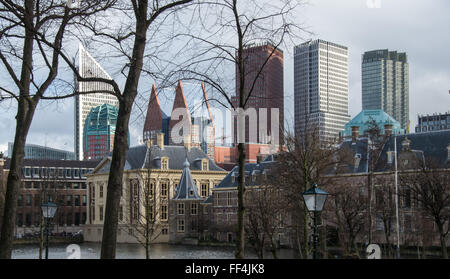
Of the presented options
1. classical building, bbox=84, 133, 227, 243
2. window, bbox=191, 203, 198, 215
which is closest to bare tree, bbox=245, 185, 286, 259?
window, bbox=191, 203, 198, 215

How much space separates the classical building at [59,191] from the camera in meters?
104

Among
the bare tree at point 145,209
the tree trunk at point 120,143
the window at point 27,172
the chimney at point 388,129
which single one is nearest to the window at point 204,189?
the bare tree at point 145,209

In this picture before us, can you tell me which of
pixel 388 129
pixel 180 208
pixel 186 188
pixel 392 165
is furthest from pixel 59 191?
pixel 392 165

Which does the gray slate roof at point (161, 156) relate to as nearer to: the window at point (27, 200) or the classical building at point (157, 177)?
the classical building at point (157, 177)

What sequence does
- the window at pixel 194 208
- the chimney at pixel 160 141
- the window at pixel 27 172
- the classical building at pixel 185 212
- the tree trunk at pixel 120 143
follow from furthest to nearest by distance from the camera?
the window at pixel 27 172, the chimney at pixel 160 141, the window at pixel 194 208, the classical building at pixel 185 212, the tree trunk at pixel 120 143

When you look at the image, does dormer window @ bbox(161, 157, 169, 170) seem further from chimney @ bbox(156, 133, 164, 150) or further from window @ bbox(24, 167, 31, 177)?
window @ bbox(24, 167, 31, 177)

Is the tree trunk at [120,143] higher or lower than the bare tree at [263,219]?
higher

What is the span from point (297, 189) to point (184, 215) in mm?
49924

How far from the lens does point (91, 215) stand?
325 feet

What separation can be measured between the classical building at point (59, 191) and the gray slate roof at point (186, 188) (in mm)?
21855

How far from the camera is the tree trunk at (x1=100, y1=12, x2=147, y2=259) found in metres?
12.1

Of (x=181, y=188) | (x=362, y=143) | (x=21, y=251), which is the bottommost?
(x=21, y=251)

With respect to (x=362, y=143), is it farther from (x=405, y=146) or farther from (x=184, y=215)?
(x=184, y=215)
